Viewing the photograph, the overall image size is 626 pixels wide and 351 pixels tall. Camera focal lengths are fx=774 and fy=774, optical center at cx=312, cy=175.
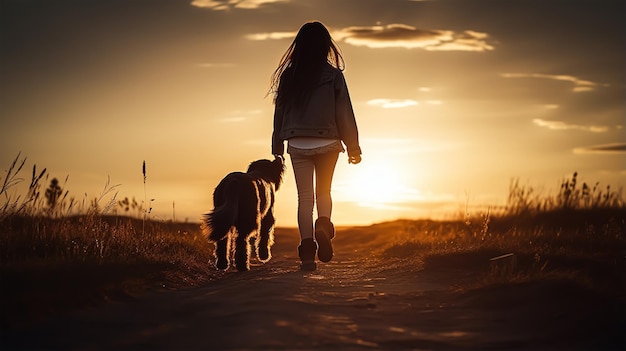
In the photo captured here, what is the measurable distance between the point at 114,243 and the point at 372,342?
4759mm

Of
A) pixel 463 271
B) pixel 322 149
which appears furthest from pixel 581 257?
pixel 322 149

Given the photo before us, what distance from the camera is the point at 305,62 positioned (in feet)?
30.8

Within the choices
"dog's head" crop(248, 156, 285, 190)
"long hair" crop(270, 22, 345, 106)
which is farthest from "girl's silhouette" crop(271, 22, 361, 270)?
"dog's head" crop(248, 156, 285, 190)

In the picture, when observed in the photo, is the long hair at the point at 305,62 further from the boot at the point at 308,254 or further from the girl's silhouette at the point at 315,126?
the boot at the point at 308,254

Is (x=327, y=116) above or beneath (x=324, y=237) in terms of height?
above

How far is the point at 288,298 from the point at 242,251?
3.72 m

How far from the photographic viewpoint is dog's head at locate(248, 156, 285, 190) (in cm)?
1128

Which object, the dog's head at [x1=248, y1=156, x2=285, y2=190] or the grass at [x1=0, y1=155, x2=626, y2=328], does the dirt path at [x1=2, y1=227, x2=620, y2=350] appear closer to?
the grass at [x1=0, y1=155, x2=626, y2=328]

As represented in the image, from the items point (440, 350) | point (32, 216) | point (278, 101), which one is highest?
point (278, 101)

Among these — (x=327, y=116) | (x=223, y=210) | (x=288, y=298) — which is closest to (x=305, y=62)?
(x=327, y=116)

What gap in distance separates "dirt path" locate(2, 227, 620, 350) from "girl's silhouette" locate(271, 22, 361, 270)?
7.23ft

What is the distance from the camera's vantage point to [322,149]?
917 centimetres

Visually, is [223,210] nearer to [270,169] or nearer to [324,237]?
[324,237]

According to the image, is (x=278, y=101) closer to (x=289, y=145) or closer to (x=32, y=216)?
(x=289, y=145)
